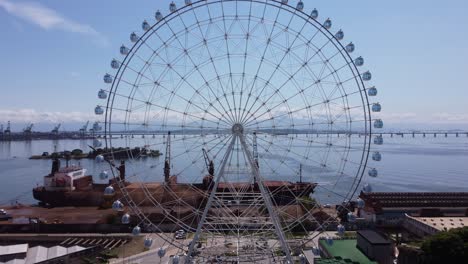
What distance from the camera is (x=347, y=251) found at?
2477 centimetres

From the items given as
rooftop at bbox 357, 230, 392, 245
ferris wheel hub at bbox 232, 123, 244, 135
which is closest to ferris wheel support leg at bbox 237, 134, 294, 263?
ferris wheel hub at bbox 232, 123, 244, 135

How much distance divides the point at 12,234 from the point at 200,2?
2807 centimetres

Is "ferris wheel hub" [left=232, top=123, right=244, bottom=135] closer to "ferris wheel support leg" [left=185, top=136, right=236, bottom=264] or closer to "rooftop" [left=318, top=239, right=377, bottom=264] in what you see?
"ferris wheel support leg" [left=185, top=136, right=236, bottom=264]

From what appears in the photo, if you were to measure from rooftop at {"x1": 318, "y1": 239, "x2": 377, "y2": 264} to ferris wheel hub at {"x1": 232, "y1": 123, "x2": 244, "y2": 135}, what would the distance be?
33.8 ft

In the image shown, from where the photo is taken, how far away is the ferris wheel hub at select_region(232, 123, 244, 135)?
48.7ft

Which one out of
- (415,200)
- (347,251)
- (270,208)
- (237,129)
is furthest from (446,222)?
(237,129)

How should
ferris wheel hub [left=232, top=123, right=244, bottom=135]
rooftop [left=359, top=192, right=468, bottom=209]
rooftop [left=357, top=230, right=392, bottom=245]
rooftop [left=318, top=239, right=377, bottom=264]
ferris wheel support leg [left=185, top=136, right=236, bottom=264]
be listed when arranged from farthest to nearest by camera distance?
rooftop [left=359, top=192, right=468, bottom=209] < rooftop [left=357, top=230, right=392, bottom=245] < rooftop [left=318, top=239, right=377, bottom=264] < ferris wheel hub [left=232, top=123, right=244, bottom=135] < ferris wheel support leg [left=185, top=136, right=236, bottom=264]

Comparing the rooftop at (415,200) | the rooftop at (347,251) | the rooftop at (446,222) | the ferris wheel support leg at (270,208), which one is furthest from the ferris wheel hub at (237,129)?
the rooftop at (415,200)

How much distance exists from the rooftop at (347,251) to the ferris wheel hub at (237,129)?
33.8 feet

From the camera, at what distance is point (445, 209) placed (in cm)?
3831

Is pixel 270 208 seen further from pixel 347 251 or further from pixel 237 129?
pixel 347 251

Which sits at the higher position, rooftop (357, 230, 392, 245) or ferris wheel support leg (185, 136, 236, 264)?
ferris wheel support leg (185, 136, 236, 264)

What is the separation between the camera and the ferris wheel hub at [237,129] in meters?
14.8

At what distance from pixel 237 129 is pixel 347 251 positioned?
45.1 ft
